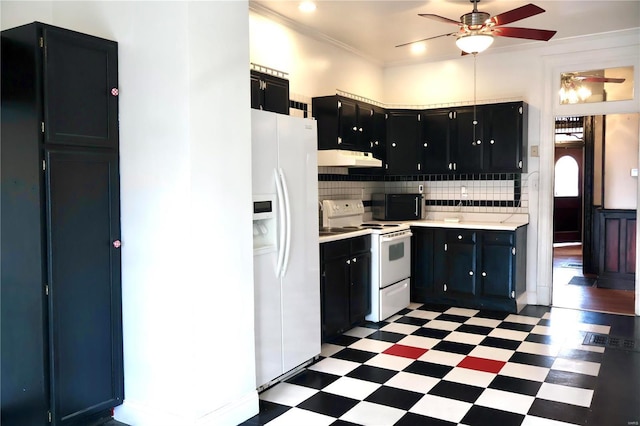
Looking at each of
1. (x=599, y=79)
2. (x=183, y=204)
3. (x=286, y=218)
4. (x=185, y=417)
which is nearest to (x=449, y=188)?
(x=599, y=79)

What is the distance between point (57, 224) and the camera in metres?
2.68

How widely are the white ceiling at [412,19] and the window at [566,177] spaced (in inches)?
270

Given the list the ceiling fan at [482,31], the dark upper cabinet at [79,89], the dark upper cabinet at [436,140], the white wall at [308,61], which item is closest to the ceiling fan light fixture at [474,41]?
the ceiling fan at [482,31]

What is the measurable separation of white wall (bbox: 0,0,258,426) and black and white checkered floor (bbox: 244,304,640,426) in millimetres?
513

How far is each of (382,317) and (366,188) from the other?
1797mm

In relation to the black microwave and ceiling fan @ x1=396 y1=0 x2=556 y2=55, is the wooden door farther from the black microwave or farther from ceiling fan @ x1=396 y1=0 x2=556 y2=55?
ceiling fan @ x1=396 y1=0 x2=556 y2=55

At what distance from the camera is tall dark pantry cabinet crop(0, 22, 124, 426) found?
2627mm

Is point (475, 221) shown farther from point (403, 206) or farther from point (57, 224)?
point (57, 224)

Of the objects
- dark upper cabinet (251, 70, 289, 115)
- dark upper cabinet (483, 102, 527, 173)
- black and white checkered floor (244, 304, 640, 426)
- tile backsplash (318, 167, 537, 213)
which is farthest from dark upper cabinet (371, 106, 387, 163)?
black and white checkered floor (244, 304, 640, 426)

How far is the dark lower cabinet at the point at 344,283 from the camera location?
4.27 meters

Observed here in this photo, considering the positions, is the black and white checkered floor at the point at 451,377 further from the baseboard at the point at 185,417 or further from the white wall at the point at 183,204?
the white wall at the point at 183,204

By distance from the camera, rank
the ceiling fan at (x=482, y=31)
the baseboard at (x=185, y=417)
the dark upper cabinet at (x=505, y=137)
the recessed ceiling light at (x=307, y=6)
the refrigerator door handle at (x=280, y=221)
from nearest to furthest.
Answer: the baseboard at (x=185, y=417), the refrigerator door handle at (x=280, y=221), the ceiling fan at (x=482, y=31), the recessed ceiling light at (x=307, y=6), the dark upper cabinet at (x=505, y=137)

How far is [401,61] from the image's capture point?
253 inches

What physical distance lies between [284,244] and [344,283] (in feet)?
3.89
